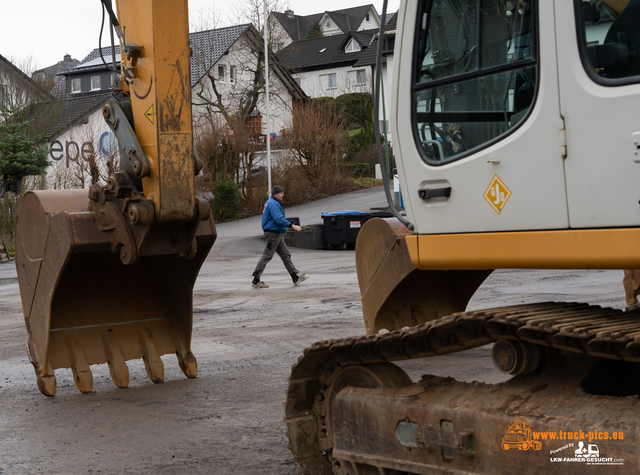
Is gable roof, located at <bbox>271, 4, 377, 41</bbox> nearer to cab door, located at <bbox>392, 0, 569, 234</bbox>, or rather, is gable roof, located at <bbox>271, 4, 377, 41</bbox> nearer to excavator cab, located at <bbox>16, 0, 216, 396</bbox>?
excavator cab, located at <bbox>16, 0, 216, 396</bbox>

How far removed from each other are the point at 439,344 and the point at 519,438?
2.02ft

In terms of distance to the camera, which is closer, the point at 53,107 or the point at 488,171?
the point at 488,171

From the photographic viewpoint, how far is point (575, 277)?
536 inches

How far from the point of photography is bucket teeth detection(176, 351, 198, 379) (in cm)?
679

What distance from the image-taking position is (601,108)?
281cm

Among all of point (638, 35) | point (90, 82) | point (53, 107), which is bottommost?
point (638, 35)

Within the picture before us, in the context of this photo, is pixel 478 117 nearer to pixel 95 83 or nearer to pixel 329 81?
pixel 95 83

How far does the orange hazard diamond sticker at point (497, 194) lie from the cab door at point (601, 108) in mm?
307

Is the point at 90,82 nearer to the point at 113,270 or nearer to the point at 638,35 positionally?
the point at 113,270

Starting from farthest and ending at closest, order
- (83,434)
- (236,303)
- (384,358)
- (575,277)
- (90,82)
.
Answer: (90,82) < (575,277) < (236,303) < (83,434) < (384,358)

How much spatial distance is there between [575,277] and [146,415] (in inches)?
390

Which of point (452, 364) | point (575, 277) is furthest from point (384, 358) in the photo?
point (575, 277)

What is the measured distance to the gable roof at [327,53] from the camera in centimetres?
6731

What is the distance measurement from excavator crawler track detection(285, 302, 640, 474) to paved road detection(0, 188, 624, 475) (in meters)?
0.58
